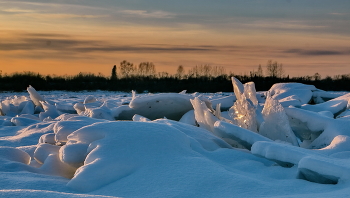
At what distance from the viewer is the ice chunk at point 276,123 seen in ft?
10.2

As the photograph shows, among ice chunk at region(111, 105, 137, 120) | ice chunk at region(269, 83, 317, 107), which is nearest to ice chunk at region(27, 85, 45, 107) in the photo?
ice chunk at region(111, 105, 137, 120)

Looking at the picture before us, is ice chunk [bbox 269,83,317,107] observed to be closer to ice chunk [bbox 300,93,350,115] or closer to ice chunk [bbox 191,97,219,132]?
ice chunk [bbox 300,93,350,115]

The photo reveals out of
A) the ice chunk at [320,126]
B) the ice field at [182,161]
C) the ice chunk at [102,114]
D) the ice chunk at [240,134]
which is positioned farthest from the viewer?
the ice chunk at [102,114]

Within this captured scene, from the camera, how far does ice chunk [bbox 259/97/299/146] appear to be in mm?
3119

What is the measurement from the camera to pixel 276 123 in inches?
126

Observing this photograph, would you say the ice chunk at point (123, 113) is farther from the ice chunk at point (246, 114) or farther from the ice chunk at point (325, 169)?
the ice chunk at point (325, 169)

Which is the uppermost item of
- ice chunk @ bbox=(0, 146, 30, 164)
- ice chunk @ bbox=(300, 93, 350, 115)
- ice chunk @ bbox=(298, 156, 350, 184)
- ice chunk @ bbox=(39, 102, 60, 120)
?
ice chunk @ bbox=(298, 156, 350, 184)

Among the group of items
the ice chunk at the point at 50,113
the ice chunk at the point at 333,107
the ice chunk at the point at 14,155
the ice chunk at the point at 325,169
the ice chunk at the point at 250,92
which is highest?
the ice chunk at the point at 250,92

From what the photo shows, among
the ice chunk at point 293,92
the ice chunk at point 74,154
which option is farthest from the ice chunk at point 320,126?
the ice chunk at point 293,92

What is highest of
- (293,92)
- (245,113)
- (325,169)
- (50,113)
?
(245,113)

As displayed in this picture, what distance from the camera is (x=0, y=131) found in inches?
173

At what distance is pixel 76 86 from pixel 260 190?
2576 cm

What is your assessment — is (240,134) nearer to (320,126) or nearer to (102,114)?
(320,126)

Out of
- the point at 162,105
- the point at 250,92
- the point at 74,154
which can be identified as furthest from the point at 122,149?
the point at 162,105
